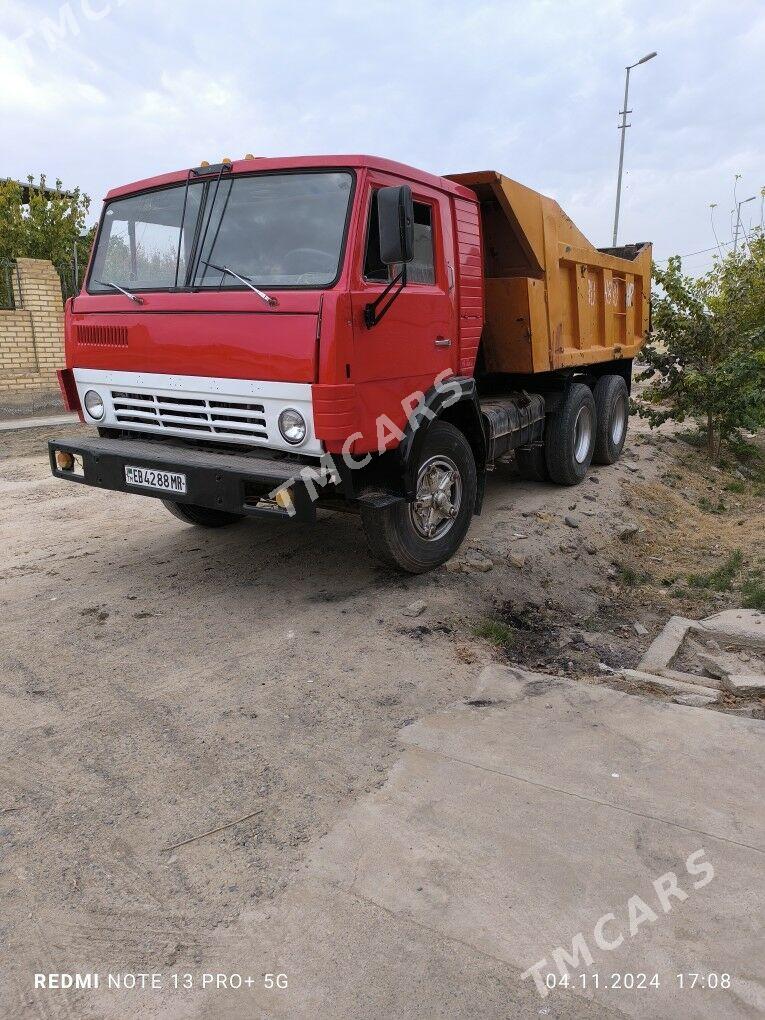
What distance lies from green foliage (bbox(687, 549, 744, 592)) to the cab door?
2390mm

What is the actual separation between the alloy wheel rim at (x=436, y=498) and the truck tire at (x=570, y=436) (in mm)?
2484

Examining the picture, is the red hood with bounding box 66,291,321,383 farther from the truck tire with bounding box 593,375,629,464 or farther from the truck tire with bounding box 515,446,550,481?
the truck tire with bounding box 593,375,629,464

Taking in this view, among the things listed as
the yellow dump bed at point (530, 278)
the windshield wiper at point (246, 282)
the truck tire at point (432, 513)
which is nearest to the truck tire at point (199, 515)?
the truck tire at point (432, 513)

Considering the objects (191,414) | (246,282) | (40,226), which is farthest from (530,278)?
(40,226)

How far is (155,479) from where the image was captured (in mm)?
4055

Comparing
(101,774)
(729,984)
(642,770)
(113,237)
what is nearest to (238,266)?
A: (113,237)

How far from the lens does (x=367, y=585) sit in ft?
15.0

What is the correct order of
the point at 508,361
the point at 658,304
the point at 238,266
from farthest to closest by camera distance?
the point at 658,304 < the point at 508,361 < the point at 238,266

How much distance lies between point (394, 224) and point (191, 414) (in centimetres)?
147

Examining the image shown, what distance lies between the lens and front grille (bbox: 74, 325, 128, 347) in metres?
4.22

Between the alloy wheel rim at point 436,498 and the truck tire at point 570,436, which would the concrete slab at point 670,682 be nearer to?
the alloy wheel rim at point 436,498

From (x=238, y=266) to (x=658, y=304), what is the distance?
683 cm

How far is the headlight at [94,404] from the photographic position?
448 cm

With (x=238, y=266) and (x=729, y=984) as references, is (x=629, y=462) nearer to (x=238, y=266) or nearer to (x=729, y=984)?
(x=238, y=266)
